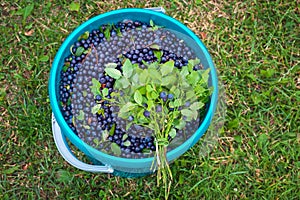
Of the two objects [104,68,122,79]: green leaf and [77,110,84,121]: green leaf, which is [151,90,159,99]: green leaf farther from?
[77,110,84,121]: green leaf

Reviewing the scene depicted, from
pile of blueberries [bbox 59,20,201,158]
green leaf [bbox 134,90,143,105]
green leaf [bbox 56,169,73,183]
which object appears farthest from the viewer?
green leaf [bbox 56,169,73,183]

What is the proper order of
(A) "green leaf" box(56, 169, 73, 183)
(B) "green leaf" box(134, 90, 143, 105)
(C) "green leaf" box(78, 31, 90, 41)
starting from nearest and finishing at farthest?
(B) "green leaf" box(134, 90, 143, 105)
(C) "green leaf" box(78, 31, 90, 41)
(A) "green leaf" box(56, 169, 73, 183)

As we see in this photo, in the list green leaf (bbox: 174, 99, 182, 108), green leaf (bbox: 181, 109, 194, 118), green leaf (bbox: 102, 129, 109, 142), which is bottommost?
green leaf (bbox: 102, 129, 109, 142)

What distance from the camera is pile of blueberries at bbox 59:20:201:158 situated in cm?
118

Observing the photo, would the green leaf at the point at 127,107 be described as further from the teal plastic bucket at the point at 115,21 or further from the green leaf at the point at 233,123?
the green leaf at the point at 233,123

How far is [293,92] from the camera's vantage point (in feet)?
5.16

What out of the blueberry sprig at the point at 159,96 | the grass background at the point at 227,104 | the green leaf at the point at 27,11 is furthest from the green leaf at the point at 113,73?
the green leaf at the point at 27,11

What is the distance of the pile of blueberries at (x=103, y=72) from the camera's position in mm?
1183

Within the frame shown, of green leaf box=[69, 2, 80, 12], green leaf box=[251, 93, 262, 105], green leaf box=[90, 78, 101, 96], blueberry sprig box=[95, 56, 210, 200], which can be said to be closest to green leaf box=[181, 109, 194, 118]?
blueberry sprig box=[95, 56, 210, 200]

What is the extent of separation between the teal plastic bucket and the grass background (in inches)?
6.9

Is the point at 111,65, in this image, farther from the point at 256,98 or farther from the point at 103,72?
the point at 256,98

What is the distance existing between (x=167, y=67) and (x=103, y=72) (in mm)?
173

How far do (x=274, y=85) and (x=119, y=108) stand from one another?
2.07 feet

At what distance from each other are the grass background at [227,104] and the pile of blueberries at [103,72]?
0.97ft
